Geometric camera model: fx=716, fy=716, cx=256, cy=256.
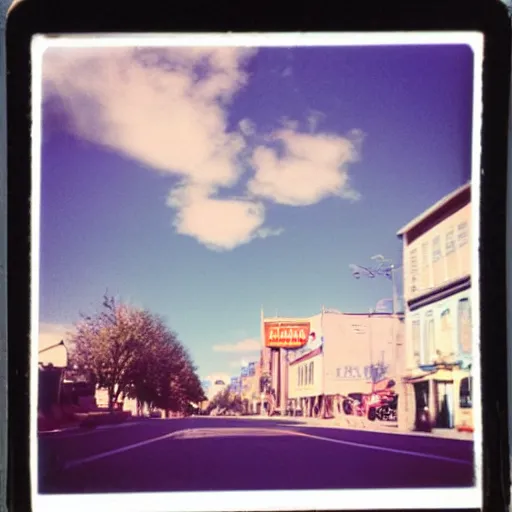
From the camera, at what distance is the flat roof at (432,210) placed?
191 cm

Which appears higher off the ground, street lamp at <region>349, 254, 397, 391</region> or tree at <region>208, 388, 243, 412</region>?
street lamp at <region>349, 254, 397, 391</region>

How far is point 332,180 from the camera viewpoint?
1970 mm

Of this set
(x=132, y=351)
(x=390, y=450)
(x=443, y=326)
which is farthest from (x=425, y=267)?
(x=132, y=351)

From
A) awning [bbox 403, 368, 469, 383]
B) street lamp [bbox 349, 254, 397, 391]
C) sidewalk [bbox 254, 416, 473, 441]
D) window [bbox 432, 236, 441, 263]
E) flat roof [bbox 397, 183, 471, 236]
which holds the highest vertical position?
flat roof [bbox 397, 183, 471, 236]

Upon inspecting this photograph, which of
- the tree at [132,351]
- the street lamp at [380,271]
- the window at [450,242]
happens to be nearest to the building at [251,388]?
the tree at [132,351]

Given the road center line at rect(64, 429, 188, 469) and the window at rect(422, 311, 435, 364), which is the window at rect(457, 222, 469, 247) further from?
the road center line at rect(64, 429, 188, 469)

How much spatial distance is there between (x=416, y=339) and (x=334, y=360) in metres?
0.23

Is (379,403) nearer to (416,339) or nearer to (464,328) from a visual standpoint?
(416,339)

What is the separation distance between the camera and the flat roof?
1.91m

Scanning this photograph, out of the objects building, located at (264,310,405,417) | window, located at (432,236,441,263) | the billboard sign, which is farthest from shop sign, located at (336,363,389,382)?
window, located at (432,236,441,263)

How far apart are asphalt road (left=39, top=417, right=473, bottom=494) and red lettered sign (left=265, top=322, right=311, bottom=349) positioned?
0.77 ft

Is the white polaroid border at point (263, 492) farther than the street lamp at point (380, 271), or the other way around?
the street lamp at point (380, 271)

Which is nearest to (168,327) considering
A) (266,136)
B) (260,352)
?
(260,352)

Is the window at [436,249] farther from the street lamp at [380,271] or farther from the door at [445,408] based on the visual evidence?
the door at [445,408]
